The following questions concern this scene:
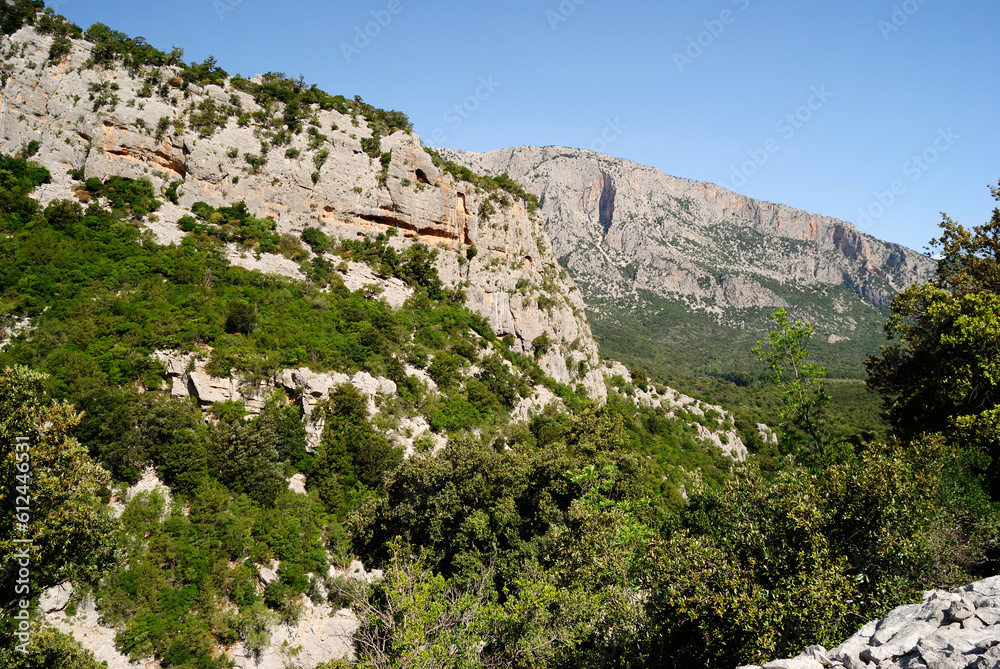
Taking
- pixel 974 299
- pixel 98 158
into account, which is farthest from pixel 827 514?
pixel 98 158

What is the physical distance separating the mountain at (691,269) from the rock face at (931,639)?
344ft

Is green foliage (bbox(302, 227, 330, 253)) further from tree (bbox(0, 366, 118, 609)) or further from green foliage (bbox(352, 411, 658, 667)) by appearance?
tree (bbox(0, 366, 118, 609))

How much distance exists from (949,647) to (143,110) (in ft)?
146

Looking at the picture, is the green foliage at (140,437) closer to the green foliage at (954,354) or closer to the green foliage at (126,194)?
the green foliage at (126,194)

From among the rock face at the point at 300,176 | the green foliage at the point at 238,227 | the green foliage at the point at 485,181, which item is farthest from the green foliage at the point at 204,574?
the green foliage at the point at 485,181

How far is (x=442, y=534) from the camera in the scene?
20.0 meters

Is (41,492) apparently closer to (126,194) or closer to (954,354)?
(954,354)

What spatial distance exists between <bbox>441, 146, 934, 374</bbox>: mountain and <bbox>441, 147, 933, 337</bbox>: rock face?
0.42 meters

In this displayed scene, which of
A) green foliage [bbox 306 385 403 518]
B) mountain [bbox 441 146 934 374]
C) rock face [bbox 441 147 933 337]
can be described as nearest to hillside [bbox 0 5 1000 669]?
green foliage [bbox 306 385 403 518]

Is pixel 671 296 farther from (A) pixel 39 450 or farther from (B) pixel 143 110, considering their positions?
(A) pixel 39 450

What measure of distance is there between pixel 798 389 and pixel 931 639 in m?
11.0

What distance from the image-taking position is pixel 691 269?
15812 cm

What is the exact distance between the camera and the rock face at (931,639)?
564cm

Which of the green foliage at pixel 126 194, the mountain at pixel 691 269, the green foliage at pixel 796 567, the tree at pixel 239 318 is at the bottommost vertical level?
the green foliage at pixel 796 567
